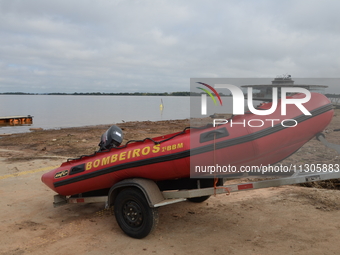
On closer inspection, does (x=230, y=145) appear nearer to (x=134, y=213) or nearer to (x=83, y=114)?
(x=134, y=213)

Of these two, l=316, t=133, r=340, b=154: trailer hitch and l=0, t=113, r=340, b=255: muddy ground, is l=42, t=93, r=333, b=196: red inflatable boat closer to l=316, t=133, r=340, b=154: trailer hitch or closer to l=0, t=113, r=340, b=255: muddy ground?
l=316, t=133, r=340, b=154: trailer hitch

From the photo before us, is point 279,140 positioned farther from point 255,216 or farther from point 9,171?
point 9,171

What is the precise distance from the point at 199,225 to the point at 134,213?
1.03 meters

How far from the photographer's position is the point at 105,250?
3814mm

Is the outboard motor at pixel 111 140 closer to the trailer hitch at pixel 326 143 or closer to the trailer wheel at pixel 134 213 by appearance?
the trailer wheel at pixel 134 213

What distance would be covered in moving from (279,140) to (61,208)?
3.97m

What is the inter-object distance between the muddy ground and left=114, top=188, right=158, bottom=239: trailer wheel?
0.14m

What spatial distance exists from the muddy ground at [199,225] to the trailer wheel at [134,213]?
0.44 ft

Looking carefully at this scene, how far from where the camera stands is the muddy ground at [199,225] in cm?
382

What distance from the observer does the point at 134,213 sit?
4176 millimetres

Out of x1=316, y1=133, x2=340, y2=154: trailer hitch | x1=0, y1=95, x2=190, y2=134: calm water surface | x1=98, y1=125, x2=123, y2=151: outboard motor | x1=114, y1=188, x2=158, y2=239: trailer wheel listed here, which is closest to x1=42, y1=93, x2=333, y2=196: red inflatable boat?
x1=316, y1=133, x2=340, y2=154: trailer hitch

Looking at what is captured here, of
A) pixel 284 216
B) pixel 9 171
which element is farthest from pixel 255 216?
pixel 9 171

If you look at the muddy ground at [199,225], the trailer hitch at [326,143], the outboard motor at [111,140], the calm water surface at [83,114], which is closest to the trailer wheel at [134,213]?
the muddy ground at [199,225]

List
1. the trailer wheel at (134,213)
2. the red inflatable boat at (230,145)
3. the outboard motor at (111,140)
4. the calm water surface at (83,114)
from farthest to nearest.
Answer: the calm water surface at (83,114)
the outboard motor at (111,140)
the trailer wheel at (134,213)
the red inflatable boat at (230,145)
